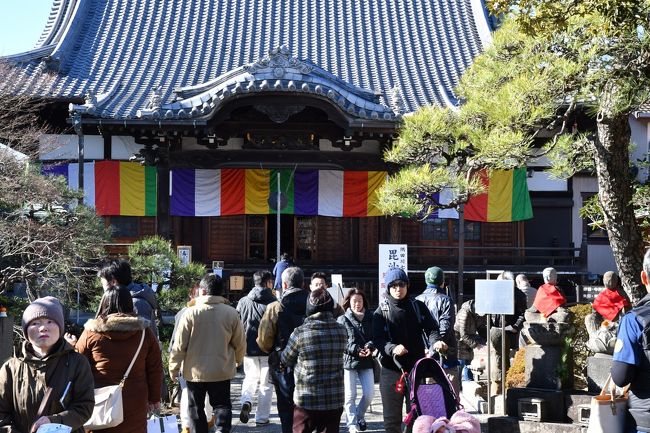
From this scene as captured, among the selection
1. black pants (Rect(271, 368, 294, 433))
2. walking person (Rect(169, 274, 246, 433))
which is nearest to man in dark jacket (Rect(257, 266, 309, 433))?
black pants (Rect(271, 368, 294, 433))

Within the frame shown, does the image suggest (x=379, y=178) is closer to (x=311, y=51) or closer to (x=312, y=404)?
(x=311, y=51)

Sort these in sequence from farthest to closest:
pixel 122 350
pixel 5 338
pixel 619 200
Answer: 1. pixel 619 200
2. pixel 5 338
3. pixel 122 350

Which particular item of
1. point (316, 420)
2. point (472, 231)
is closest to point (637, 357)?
point (316, 420)

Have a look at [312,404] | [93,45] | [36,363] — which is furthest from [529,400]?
[93,45]

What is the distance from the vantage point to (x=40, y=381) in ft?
13.6

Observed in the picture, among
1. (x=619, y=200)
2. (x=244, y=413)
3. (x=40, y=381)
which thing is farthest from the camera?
(x=619, y=200)

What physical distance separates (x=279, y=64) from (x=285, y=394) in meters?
9.48

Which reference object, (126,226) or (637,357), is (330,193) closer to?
(126,226)

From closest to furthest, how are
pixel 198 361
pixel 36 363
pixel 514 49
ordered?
1. pixel 36 363
2. pixel 198 361
3. pixel 514 49

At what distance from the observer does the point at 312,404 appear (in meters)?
6.01

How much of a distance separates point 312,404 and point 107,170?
40.1 feet

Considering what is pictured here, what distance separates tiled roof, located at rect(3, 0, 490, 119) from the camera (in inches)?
734

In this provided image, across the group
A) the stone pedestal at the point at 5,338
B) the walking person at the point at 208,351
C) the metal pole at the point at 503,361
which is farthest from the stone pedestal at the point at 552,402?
the stone pedestal at the point at 5,338

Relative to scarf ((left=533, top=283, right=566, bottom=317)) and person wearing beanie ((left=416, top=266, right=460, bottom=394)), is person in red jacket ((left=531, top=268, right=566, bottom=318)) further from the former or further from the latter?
person wearing beanie ((left=416, top=266, right=460, bottom=394))
